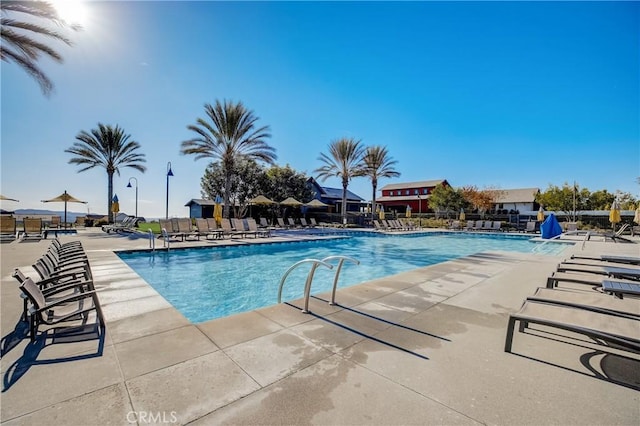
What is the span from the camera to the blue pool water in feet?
20.9

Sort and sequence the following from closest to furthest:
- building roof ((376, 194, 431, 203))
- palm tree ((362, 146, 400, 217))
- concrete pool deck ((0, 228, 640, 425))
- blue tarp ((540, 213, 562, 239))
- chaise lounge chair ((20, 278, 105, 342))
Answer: concrete pool deck ((0, 228, 640, 425)) < chaise lounge chair ((20, 278, 105, 342)) < blue tarp ((540, 213, 562, 239)) < palm tree ((362, 146, 400, 217)) < building roof ((376, 194, 431, 203))

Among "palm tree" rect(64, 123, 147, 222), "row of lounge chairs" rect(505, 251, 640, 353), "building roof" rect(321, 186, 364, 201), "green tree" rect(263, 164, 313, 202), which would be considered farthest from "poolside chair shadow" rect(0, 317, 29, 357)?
"building roof" rect(321, 186, 364, 201)

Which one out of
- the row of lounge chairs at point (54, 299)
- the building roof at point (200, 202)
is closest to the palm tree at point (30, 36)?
the row of lounge chairs at point (54, 299)

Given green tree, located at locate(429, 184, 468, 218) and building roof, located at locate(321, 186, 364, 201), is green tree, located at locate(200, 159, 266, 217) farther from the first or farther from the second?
green tree, located at locate(429, 184, 468, 218)

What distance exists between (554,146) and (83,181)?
46236 mm

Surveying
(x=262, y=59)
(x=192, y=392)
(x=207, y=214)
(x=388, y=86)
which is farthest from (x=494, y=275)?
(x=207, y=214)

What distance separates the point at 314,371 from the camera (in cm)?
244

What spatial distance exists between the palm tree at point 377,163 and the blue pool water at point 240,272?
619 inches

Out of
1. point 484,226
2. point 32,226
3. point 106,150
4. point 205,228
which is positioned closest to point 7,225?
point 32,226

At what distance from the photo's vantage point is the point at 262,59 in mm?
12719

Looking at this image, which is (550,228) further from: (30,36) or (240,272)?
(30,36)

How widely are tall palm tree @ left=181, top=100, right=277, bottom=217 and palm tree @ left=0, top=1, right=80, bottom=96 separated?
9.44 m

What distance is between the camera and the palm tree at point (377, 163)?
93.2 feet

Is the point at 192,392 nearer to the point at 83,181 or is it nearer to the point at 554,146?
the point at 83,181
